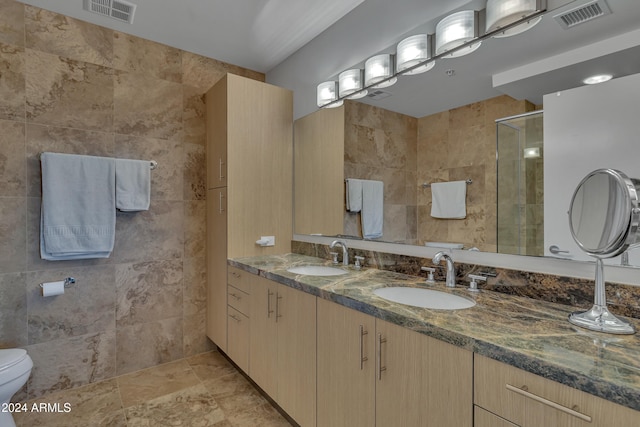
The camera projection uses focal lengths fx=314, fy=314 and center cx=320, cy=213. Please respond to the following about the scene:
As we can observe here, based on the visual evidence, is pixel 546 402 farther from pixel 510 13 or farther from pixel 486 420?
pixel 510 13

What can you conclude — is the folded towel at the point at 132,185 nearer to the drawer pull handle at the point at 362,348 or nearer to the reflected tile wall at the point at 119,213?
the reflected tile wall at the point at 119,213

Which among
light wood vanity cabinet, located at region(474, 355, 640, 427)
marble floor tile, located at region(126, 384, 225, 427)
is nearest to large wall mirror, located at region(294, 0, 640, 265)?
light wood vanity cabinet, located at region(474, 355, 640, 427)

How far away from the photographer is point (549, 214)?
1257mm

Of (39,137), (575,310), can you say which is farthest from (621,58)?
(39,137)

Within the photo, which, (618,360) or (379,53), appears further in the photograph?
(379,53)

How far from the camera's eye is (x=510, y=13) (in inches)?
51.9

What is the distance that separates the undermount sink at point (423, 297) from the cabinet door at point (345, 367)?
0.19 meters

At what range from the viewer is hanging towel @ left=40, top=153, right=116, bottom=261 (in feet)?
6.57

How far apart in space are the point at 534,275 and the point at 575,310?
18cm

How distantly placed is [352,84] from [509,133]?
3.58 feet

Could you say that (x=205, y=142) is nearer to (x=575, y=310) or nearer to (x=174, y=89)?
(x=174, y=89)

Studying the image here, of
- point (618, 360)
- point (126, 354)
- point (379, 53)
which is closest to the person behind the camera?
point (618, 360)

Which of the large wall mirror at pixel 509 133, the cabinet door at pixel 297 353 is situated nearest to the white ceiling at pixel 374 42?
the large wall mirror at pixel 509 133

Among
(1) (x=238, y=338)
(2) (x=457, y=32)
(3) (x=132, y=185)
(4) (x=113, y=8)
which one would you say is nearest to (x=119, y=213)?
(3) (x=132, y=185)
